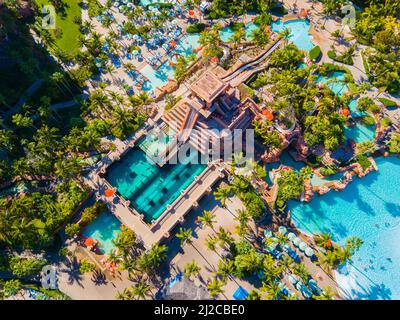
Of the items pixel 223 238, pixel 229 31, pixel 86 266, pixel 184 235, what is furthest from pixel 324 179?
pixel 86 266

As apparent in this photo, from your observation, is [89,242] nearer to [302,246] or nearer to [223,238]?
[223,238]

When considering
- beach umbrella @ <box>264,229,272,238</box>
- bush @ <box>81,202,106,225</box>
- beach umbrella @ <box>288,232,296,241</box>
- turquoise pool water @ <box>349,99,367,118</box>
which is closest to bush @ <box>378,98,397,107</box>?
turquoise pool water @ <box>349,99,367,118</box>

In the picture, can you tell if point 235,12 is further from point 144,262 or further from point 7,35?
point 144,262

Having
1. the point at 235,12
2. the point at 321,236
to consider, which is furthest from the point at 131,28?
the point at 321,236

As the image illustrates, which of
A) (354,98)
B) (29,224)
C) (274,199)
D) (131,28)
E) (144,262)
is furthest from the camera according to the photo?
(131,28)

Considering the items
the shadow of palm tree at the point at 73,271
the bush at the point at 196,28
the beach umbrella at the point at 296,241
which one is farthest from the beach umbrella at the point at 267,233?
the bush at the point at 196,28

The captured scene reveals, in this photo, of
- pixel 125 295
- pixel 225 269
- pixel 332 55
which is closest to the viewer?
pixel 125 295
